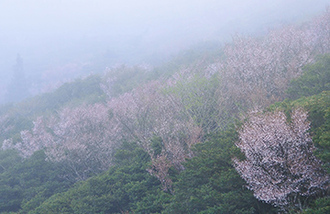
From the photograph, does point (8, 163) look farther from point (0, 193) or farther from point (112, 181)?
point (112, 181)

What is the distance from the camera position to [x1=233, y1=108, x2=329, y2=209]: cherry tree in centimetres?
788

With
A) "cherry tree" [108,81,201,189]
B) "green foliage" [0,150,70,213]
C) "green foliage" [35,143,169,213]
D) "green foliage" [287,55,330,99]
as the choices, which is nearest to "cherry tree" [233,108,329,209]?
"green foliage" [35,143,169,213]

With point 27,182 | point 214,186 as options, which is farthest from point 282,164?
point 27,182

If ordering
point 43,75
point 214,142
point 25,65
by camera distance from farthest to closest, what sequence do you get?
point 25,65
point 43,75
point 214,142

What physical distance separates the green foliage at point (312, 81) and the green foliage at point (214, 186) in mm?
5232

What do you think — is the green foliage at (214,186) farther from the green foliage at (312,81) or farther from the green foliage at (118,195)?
the green foliage at (312,81)

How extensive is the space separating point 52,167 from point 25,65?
6641cm

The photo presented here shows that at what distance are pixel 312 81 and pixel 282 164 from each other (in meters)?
8.46

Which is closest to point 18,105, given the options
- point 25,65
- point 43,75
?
point 43,75

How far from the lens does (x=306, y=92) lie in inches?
577

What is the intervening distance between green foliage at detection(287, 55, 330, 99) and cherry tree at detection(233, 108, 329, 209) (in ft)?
21.2

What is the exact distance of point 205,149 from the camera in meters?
12.5

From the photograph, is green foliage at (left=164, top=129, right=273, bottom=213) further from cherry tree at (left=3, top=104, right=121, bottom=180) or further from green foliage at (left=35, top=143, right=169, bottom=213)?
cherry tree at (left=3, top=104, right=121, bottom=180)

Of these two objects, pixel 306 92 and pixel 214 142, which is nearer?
pixel 214 142
